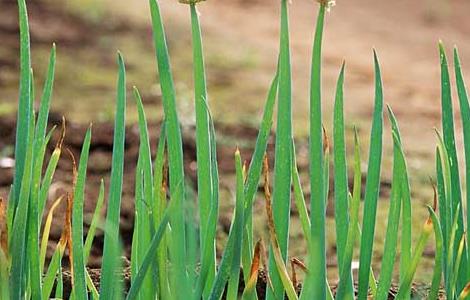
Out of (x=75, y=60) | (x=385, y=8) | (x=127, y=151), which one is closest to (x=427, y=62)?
(x=385, y=8)

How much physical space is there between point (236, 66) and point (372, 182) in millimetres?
3851

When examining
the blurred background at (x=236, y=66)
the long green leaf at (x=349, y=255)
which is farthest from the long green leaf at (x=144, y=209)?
the blurred background at (x=236, y=66)

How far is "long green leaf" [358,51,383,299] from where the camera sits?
164 centimetres

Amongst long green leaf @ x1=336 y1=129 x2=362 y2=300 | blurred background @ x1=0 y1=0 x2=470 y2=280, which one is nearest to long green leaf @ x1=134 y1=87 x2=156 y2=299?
long green leaf @ x1=336 y1=129 x2=362 y2=300

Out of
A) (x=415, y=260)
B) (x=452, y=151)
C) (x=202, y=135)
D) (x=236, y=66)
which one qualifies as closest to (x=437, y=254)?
(x=415, y=260)

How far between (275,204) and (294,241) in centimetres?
177

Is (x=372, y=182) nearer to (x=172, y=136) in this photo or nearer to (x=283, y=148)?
(x=283, y=148)

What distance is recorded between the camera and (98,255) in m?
3.16

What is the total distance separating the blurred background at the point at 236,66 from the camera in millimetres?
4117

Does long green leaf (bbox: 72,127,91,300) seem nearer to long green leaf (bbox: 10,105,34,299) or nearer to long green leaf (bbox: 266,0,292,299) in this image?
long green leaf (bbox: 10,105,34,299)

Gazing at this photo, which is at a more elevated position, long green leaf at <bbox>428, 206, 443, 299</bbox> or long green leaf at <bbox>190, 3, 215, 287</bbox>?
long green leaf at <bbox>190, 3, 215, 287</bbox>

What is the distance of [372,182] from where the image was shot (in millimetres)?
1649

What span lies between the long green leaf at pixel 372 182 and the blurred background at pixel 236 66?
1.58 m

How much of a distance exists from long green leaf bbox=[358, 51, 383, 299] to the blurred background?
5.17 ft
